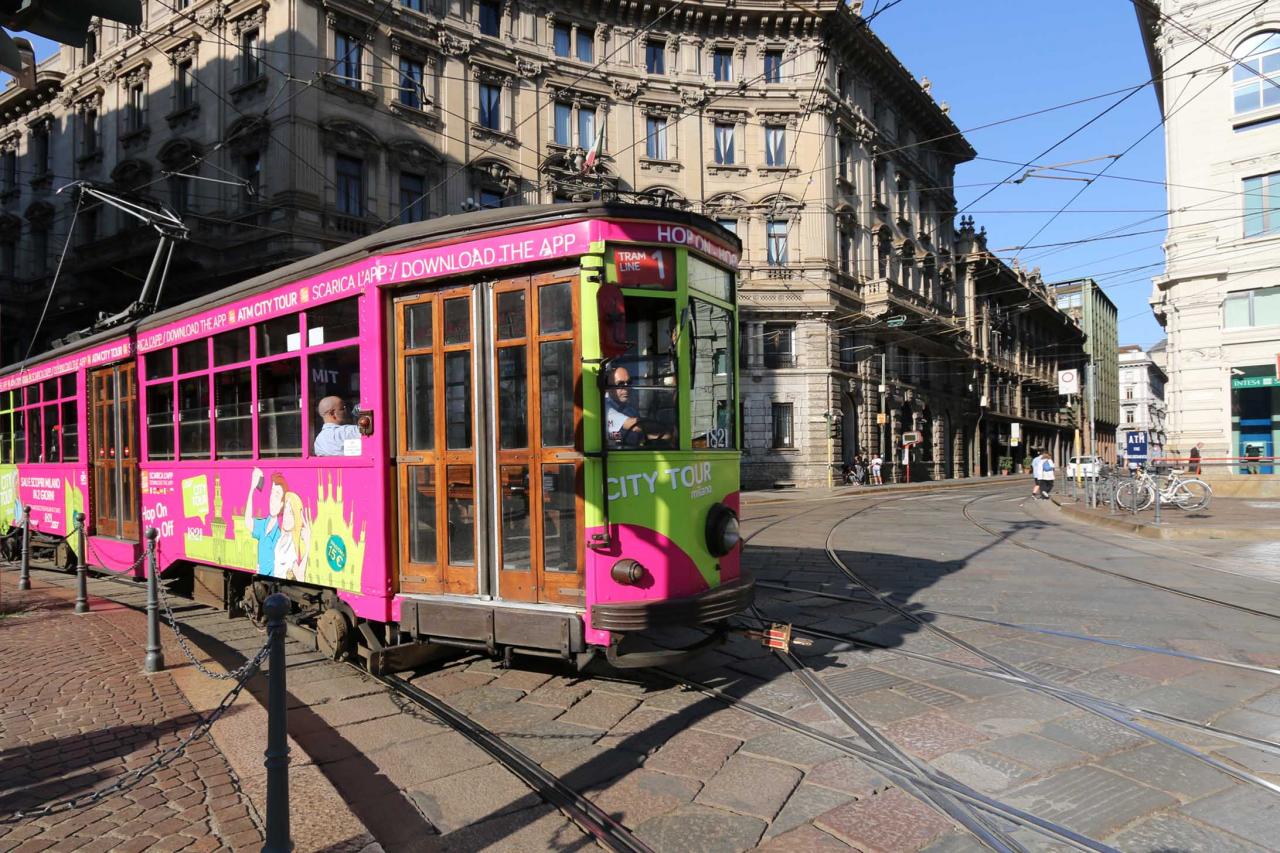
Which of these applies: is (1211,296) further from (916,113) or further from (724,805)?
(724,805)

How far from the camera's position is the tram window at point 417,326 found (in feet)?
16.3

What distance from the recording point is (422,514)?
500 centimetres

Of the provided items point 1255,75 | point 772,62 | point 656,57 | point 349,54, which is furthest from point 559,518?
point 772,62

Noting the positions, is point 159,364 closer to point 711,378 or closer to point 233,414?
point 233,414

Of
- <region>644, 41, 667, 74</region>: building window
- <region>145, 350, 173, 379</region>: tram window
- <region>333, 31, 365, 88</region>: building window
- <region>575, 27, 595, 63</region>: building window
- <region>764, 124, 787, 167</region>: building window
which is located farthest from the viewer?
<region>764, 124, 787, 167</region>: building window

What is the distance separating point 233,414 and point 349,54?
70.5ft

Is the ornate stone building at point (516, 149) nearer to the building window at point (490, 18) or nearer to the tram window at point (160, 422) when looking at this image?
the building window at point (490, 18)

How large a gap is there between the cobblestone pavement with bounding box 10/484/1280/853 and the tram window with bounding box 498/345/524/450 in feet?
5.40

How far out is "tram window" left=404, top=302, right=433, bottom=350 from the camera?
4980 mm

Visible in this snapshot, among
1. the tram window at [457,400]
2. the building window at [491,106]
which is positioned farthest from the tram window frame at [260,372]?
the building window at [491,106]

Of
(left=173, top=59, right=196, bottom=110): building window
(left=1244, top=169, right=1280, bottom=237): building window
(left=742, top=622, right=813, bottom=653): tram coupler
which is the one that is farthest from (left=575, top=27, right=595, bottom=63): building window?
(left=742, top=622, right=813, bottom=653): tram coupler

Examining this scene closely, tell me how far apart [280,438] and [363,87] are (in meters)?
21.7

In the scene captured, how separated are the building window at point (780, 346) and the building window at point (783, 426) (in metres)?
1.69

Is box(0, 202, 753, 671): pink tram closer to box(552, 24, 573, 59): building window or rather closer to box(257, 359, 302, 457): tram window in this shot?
box(257, 359, 302, 457): tram window
